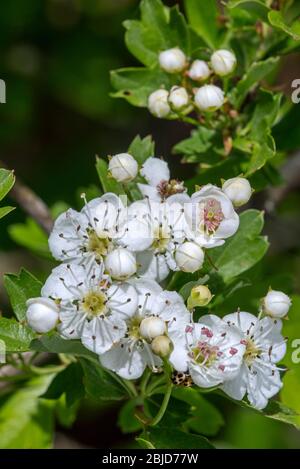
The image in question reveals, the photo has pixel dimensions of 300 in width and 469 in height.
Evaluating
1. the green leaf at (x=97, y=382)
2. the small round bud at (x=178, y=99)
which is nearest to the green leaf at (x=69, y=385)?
the green leaf at (x=97, y=382)

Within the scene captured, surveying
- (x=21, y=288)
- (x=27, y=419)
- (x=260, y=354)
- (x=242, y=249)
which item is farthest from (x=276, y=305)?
(x=27, y=419)

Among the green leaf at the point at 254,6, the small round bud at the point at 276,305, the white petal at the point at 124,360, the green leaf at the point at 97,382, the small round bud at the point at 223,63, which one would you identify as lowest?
the green leaf at the point at 97,382

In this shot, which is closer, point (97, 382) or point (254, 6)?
point (97, 382)

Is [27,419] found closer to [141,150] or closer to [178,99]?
[141,150]

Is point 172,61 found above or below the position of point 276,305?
above

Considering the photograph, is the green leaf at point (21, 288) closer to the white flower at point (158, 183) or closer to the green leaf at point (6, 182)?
the green leaf at point (6, 182)

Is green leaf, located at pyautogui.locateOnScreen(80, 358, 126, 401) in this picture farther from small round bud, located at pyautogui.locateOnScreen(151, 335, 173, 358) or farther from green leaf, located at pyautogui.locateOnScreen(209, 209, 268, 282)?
green leaf, located at pyautogui.locateOnScreen(209, 209, 268, 282)
